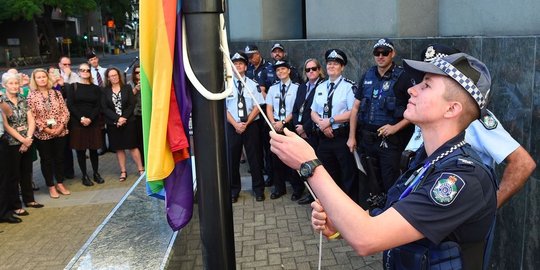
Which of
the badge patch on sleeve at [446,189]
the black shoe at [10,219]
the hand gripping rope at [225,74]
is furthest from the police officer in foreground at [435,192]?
the black shoe at [10,219]

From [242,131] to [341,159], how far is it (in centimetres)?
148

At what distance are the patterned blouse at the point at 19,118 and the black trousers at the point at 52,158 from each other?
594 millimetres

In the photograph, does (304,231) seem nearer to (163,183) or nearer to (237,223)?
(237,223)

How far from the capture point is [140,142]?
8594 mm

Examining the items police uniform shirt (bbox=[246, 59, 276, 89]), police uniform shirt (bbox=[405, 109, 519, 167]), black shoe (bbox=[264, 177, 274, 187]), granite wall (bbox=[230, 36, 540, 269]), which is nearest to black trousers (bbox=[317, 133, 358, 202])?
black shoe (bbox=[264, 177, 274, 187])

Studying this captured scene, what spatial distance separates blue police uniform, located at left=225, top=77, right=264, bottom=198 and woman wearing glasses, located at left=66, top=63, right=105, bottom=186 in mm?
2573

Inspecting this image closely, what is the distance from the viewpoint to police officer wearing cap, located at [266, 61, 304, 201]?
22.6 ft

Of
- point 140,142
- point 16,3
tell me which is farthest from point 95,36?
point 140,142

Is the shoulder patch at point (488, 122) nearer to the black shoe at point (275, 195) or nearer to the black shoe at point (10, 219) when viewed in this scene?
the black shoe at point (275, 195)


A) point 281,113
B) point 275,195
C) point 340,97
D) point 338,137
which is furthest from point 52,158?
point 340,97

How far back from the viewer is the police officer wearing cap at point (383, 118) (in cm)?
509

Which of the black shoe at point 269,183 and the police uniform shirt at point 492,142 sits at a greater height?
the police uniform shirt at point 492,142

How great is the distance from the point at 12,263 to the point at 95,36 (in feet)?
220

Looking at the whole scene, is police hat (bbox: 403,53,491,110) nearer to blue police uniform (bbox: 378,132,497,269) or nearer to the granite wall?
blue police uniform (bbox: 378,132,497,269)
